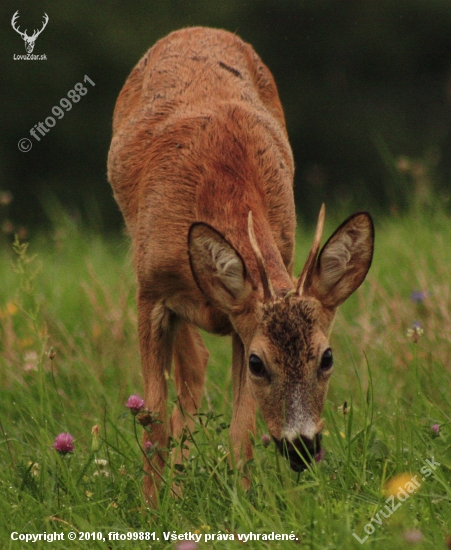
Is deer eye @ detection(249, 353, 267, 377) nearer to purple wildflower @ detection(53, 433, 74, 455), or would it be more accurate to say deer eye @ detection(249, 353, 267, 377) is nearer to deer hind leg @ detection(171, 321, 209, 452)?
purple wildflower @ detection(53, 433, 74, 455)

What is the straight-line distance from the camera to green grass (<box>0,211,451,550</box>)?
3.77 m

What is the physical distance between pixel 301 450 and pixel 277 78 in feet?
62.4

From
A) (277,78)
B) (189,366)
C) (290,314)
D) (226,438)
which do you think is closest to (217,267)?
(290,314)

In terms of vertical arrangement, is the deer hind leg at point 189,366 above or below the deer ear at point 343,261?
below

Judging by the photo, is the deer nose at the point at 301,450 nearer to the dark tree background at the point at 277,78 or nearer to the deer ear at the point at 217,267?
the deer ear at the point at 217,267

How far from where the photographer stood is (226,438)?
4883 mm

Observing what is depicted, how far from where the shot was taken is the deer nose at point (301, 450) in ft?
12.5

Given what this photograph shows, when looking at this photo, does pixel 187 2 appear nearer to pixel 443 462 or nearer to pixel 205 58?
pixel 205 58

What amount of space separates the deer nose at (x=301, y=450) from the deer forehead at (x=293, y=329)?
0.24m

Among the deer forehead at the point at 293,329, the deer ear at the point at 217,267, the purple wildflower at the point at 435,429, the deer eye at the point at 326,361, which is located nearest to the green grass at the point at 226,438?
the purple wildflower at the point at 435,429

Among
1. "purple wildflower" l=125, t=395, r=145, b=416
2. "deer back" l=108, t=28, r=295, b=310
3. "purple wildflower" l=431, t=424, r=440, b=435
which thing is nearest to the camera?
"purple wildflower" l=125, t=395, r=145, b=416

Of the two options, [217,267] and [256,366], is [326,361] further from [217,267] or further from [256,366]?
[217,267]

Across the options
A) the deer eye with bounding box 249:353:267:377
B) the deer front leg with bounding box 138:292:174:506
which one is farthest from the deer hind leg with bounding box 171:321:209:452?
the deer eye with bounding box 249:353:267:377

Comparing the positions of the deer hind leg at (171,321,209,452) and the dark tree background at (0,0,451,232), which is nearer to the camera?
the deer hind leg at (171,321,209,452)
